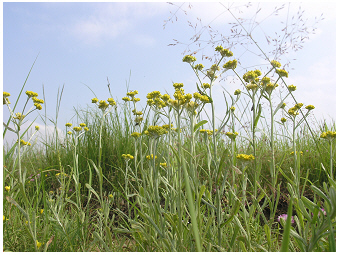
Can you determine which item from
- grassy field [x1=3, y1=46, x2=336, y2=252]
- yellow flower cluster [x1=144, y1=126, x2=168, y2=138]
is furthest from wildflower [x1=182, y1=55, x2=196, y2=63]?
yellow flower cluster [x1=144, y1=126, x2=168, y2=138]

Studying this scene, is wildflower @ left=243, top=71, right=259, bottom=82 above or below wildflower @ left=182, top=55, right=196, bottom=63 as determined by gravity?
below

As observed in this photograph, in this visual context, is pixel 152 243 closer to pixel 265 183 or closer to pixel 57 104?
pixel 265 183

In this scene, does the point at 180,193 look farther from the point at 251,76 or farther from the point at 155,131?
the point at 251,76

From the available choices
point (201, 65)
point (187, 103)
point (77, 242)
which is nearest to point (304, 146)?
point (201, 65)

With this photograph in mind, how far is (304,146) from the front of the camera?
3297 millimetres

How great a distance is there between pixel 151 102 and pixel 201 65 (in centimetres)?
39

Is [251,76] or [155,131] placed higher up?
[251,76]

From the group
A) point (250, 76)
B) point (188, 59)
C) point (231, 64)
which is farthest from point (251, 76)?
point (188, 59)

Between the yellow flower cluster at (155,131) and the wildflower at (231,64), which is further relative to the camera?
the wildflower at (231,64)

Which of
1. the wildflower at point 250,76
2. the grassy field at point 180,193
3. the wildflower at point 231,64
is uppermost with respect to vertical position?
the wildflower at point 231,64

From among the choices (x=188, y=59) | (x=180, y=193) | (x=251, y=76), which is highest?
(x=188, y=59)

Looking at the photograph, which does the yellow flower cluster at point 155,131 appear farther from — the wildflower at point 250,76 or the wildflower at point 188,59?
the wildflower at point 250,76

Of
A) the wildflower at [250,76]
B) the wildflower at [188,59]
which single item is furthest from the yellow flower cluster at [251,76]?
the wildflower at [188,59]

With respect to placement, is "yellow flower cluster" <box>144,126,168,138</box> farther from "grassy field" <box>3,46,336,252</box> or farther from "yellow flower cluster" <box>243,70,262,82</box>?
"yellow flower cluster" <box>243,70,262,82</box>
